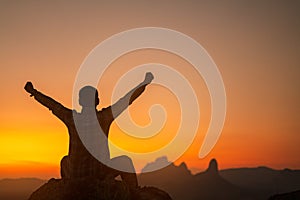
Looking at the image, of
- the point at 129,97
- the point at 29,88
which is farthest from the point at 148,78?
the point at 29,88

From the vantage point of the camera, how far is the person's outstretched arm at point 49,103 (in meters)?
17.5

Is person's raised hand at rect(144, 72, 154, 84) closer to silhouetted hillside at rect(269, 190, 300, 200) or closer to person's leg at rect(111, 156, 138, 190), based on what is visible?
person's leg at rect(111, 156, 138, 190)

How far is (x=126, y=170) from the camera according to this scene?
1686cm

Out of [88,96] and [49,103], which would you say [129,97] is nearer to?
[88,96]

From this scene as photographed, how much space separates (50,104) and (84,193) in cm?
342

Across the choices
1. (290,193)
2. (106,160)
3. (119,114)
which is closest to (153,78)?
(119,114)

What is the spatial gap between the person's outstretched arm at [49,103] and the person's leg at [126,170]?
2.41m

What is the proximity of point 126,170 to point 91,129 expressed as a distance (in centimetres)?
181

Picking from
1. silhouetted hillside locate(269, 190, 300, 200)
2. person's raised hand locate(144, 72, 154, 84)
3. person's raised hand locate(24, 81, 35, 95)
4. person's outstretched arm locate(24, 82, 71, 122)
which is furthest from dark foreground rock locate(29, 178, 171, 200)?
silhouetted hillside locate(269, 190, 300, 200)

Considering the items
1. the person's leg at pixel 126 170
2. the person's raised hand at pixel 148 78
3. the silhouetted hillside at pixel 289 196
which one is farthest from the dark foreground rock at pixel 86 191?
the silhouetted hillside at pixel 289 196

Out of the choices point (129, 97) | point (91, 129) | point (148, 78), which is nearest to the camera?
point (91, 129)

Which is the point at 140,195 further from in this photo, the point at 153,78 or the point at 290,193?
the point at 290,193

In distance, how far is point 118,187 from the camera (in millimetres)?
16266

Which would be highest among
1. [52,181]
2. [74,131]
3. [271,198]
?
[74,131]
